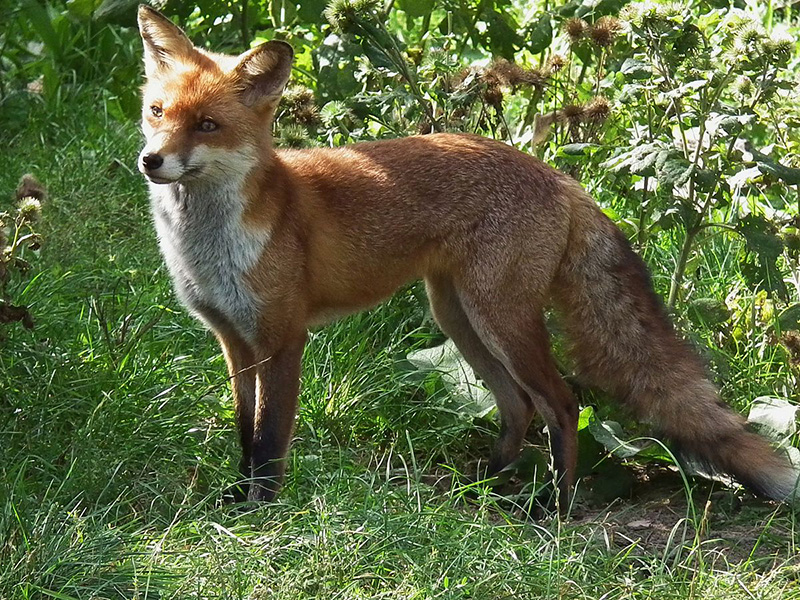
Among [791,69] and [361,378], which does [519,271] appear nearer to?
[361,378]

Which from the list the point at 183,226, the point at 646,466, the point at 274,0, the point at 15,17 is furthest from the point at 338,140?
the point at 15,17

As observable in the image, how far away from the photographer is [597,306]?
451cm

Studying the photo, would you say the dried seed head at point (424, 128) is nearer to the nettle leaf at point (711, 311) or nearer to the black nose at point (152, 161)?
the nettle leaf at point (711, 311)

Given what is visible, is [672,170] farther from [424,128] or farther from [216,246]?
[216,246]

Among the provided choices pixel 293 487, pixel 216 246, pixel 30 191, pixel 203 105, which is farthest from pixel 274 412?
pixel 30 191

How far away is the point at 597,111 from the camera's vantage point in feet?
16.6

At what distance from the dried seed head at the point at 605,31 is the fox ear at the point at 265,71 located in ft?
5.15

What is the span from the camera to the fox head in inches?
155

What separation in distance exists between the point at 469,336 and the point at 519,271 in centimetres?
53

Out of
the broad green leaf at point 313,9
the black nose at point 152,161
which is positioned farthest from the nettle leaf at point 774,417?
the broad green leaf at point 313,9

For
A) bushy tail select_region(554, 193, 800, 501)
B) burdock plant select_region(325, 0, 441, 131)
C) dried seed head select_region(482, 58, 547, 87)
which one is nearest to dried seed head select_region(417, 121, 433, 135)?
burdock plant select_region(325, 0, 441, 131)

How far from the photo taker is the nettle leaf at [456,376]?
5027 mm

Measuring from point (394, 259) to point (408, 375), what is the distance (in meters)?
0.70

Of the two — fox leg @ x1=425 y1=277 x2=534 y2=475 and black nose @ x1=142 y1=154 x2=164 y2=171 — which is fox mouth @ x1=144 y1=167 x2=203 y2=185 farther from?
fox leg @ x1=425 y1=277 x2=534 y2=475
